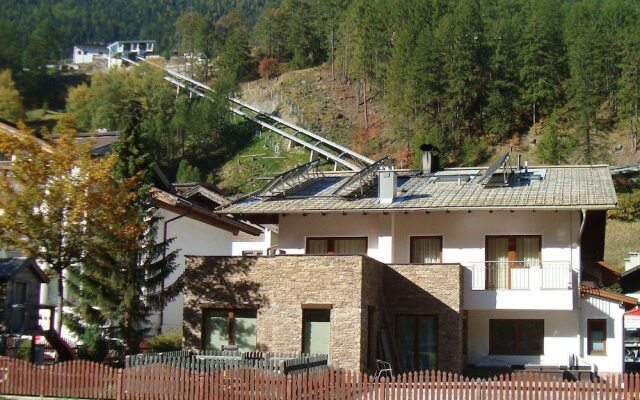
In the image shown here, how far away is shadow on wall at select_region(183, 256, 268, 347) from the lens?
29.3m

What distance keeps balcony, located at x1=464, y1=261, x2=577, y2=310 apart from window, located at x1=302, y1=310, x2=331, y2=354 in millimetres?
4965

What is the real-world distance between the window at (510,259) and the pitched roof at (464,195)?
134 cm

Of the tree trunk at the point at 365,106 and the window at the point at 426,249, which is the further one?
the tree trunk at the point at 365,106

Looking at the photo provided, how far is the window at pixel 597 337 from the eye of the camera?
31.5 metres

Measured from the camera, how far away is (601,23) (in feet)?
310

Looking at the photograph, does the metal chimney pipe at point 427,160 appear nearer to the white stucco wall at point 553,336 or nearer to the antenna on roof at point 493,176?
the antenna on roof at point 493,176

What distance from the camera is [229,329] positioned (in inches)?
1166

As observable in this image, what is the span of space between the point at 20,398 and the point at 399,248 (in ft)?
43.8

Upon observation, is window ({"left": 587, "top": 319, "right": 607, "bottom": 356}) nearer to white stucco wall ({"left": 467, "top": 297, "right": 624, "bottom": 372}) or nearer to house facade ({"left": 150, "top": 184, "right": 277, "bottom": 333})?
white stucco wall ({"left": 467, "top": 297, "right": 624, "bottom": 372})

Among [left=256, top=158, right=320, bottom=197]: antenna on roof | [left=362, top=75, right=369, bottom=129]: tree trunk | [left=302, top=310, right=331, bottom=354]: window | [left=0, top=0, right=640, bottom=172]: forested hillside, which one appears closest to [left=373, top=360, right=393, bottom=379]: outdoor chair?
[left=302, top=310, right=331, bottom=354]: window

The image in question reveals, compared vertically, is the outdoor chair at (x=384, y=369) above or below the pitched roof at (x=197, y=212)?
below

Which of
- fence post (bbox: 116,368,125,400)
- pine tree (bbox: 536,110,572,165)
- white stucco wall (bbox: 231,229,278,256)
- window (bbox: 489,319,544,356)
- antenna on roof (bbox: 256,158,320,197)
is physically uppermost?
pine tree (bbox: 536,110,572,165)

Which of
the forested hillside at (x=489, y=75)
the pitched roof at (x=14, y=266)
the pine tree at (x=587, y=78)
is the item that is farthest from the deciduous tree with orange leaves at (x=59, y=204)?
the pine tree at (x=587, y=78)

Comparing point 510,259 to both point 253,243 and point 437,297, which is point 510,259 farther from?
point 253,243
